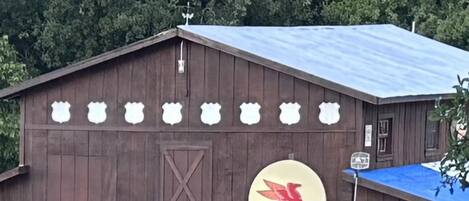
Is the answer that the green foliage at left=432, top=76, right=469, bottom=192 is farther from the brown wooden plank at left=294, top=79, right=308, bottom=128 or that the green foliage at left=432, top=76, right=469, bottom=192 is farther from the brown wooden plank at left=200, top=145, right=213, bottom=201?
the brown wooden plank at left=200, top=145, right=213, bottom=201

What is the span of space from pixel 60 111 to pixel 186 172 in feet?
6.51

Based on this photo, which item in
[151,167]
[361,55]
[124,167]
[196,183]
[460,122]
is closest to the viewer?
[460,122]

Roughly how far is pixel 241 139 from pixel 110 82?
197cm

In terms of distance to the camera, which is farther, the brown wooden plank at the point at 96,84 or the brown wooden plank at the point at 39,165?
the brown wooden plank at the point at 39,165

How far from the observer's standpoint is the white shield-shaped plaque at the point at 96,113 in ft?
43.4

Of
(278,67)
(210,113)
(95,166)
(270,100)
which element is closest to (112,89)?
(95,166)

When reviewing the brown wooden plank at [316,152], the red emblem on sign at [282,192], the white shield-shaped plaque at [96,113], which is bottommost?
the red emblem on sign at [282,192]

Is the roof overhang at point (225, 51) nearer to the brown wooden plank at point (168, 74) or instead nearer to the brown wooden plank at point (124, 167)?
the brown wooden plank at point (168, 74)

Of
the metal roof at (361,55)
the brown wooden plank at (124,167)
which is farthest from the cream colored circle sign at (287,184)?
the brown wooden plank at (124,167)

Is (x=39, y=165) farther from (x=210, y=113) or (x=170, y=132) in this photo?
(x=210, y=113)

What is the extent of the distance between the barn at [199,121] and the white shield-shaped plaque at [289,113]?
0.05 ft

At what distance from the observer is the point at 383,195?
11969 mm

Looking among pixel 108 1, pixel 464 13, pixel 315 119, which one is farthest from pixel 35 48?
pixel 315 119

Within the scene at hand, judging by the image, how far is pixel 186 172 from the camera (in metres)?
13.0
